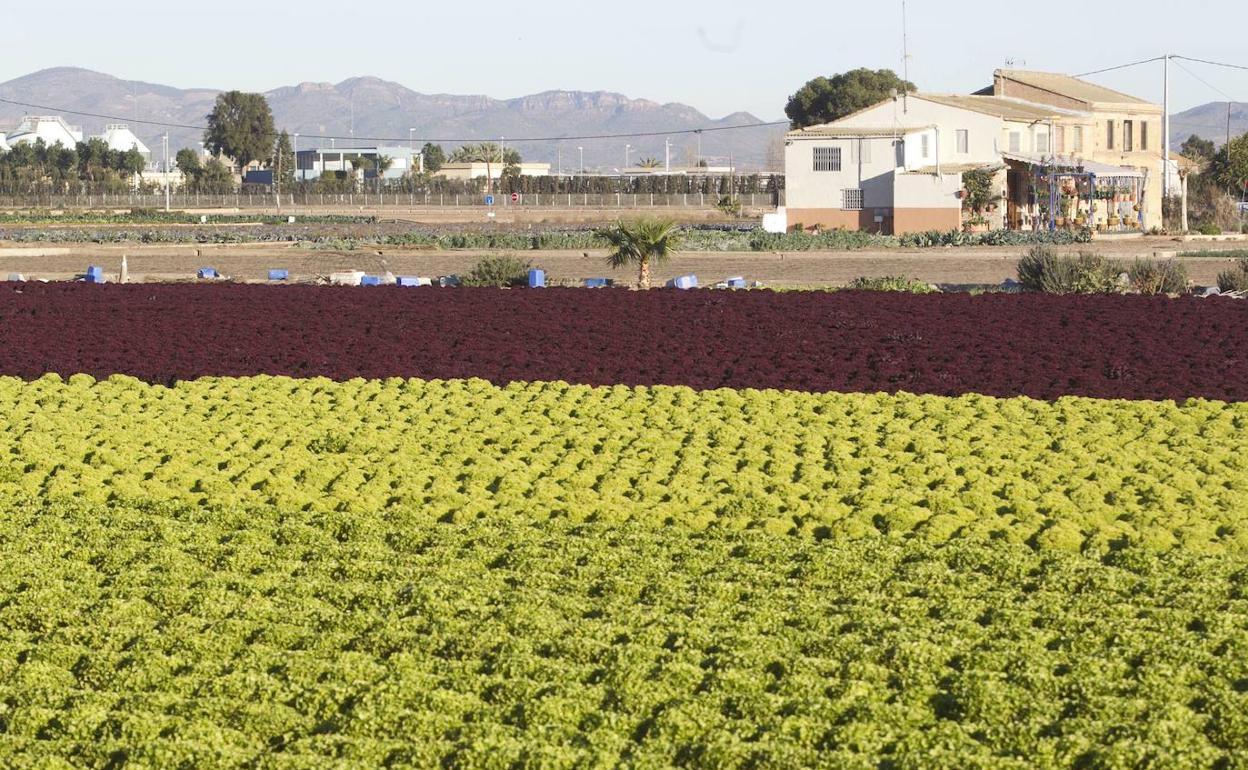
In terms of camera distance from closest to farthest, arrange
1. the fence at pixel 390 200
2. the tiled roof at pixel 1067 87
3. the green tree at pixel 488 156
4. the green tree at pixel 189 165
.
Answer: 1. the tiled roof at pixel 1067 87
2. the fence at pixel 390 200
3. the green tree at pixel 189 165
4. the green tree at pixel 488 156

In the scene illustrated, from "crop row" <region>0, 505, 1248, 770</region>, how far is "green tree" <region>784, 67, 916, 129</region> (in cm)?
8822

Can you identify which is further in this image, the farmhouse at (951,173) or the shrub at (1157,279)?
the farmhouse at (951,173)

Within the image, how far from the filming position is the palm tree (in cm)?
2645

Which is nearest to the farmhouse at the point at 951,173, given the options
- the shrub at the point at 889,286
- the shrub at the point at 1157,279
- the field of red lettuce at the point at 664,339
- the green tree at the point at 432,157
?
the shrub at the point at 1157,279

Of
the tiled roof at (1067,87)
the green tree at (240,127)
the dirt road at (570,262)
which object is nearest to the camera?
the dirt road at (570,262)

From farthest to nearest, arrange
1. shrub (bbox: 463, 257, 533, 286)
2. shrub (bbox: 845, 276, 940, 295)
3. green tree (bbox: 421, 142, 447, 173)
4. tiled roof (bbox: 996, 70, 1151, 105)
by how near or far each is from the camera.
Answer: green tree (bbox: 421, 142, 447, 173), tiled roof (bbox: 996, 70, 1151, 105), shrub (bbox: 463, 257, 533, 286), shrub (bbox: 845, 276, 940, 295)

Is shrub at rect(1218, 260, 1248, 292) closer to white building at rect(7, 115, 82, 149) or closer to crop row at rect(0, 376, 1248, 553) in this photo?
crop row at rect(0, 376, 1248, 553)

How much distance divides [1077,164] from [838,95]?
4227 cm

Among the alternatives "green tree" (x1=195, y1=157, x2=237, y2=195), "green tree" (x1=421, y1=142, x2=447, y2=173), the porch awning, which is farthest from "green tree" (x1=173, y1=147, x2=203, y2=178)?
the porch awning

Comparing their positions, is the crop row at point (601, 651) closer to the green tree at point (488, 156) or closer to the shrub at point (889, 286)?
the shrub at point (889, 286)

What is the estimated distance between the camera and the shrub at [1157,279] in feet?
85.8

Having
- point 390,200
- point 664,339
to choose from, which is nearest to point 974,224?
point 664,339

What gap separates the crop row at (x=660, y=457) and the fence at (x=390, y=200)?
72102 millimetres

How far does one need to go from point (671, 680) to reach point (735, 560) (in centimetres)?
254
